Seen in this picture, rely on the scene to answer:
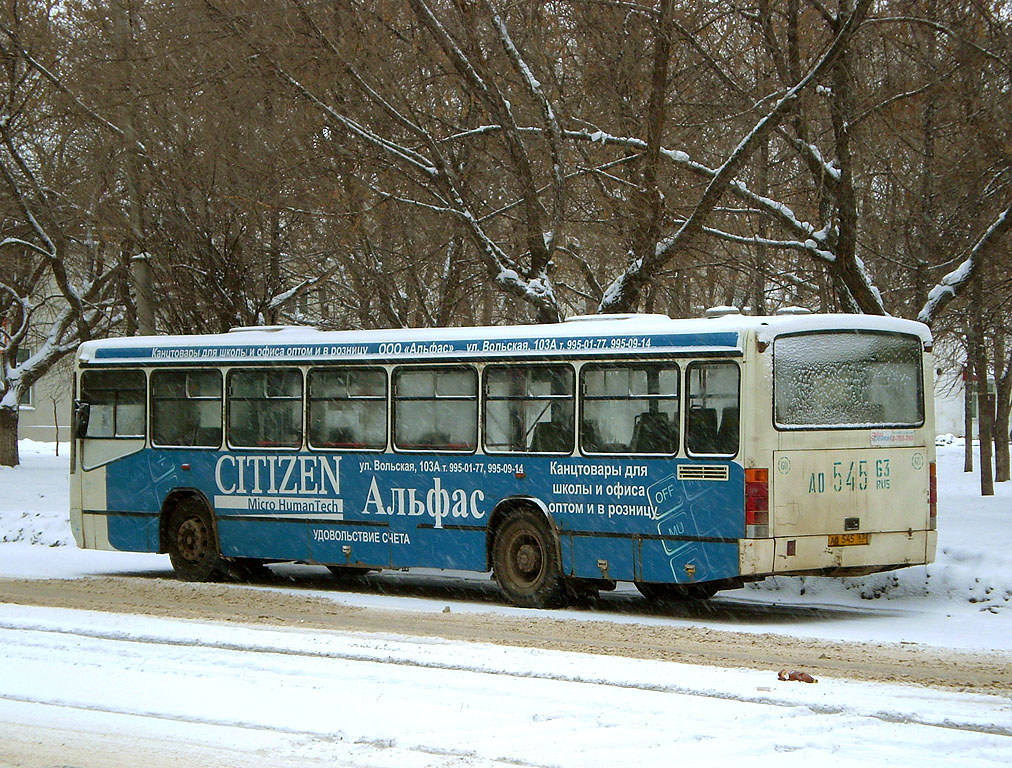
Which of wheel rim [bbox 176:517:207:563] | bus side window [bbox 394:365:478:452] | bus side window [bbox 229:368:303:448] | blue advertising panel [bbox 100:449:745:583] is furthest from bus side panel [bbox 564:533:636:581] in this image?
wheel rim [bbox 176:517:207:563]

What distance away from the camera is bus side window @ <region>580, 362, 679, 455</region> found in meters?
13.2

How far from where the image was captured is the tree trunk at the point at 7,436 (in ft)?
128

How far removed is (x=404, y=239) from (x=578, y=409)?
33.4 feet

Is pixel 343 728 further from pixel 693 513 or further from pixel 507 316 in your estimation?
pixel 507 316

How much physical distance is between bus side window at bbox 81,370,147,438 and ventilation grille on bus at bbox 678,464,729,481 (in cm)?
753

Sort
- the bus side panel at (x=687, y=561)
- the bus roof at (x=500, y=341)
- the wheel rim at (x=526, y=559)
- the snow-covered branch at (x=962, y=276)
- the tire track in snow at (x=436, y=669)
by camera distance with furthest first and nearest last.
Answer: the snow-covered branch at (x=962, y=276) < the wheel rim at (x=526, y=559) < the bus roof at (x=500, y=341) < the bus side panel at (x=687, y=561) < the tire track in snow at (x=436, y=669)

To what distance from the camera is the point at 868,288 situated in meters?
18.0

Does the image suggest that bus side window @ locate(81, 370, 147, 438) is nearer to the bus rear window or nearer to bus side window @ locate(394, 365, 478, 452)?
bus side window @ locate(394, 365, 478, 452)

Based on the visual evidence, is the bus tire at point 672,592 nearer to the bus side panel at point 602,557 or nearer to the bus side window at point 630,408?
the bus side panel at point 602,557

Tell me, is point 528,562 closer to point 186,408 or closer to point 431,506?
point 431,506

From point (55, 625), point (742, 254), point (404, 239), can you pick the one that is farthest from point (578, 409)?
point (742, 254)

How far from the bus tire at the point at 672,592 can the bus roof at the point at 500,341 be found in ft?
8.83

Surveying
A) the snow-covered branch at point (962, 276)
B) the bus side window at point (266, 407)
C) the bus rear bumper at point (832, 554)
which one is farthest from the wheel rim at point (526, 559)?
the snow-covered branch at point (962, 276)

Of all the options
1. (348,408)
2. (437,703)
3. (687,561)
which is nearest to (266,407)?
(348,408)
